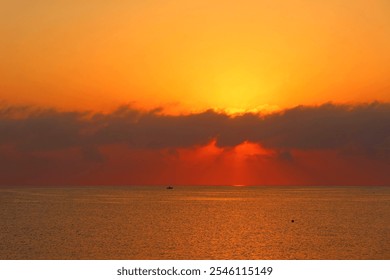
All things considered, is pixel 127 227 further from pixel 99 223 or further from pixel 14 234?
pixel 14 234

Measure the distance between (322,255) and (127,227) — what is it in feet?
143

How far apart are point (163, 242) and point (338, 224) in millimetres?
45063

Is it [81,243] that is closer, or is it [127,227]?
[81,243]

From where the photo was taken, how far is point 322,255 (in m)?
68.0

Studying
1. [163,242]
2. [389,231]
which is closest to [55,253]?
[163,242]

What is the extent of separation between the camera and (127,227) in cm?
10125
